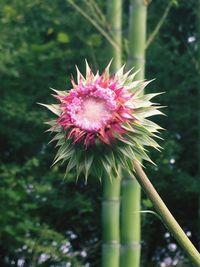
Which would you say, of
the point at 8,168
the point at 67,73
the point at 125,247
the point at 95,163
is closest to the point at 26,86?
the point at 67,73

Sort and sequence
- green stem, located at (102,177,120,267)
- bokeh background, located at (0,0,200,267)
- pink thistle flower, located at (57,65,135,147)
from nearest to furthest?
1. pink thistle flower, located at (57,65,135,147)
2. green stem, located at (102,177,120,267)
3. bokeh background, located at (0,0,200,267)

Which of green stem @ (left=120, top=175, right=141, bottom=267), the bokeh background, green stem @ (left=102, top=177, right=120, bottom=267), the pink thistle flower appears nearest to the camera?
the pink thistle flower

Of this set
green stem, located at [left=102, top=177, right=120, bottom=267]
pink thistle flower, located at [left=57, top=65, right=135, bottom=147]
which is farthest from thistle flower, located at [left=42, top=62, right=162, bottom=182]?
green stem, located at [left=102, top=177, right=120, bottom=267]

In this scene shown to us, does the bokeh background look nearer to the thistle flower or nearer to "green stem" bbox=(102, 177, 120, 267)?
"green stem" bbox=(102, 177, 120, 267)

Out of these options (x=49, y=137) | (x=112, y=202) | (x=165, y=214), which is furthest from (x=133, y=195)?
(x=49, y=137)

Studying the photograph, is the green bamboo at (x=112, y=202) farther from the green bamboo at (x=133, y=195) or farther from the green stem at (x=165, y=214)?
the green stem at (x=165, y=214)

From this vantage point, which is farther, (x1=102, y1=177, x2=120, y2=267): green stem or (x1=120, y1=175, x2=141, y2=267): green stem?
(x1=102, y1=177, x2=120, y2=267): green stem

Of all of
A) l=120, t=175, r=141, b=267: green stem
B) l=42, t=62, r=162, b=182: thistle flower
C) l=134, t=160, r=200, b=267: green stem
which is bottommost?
l=134, t=160, r=200, b=267: green stem
